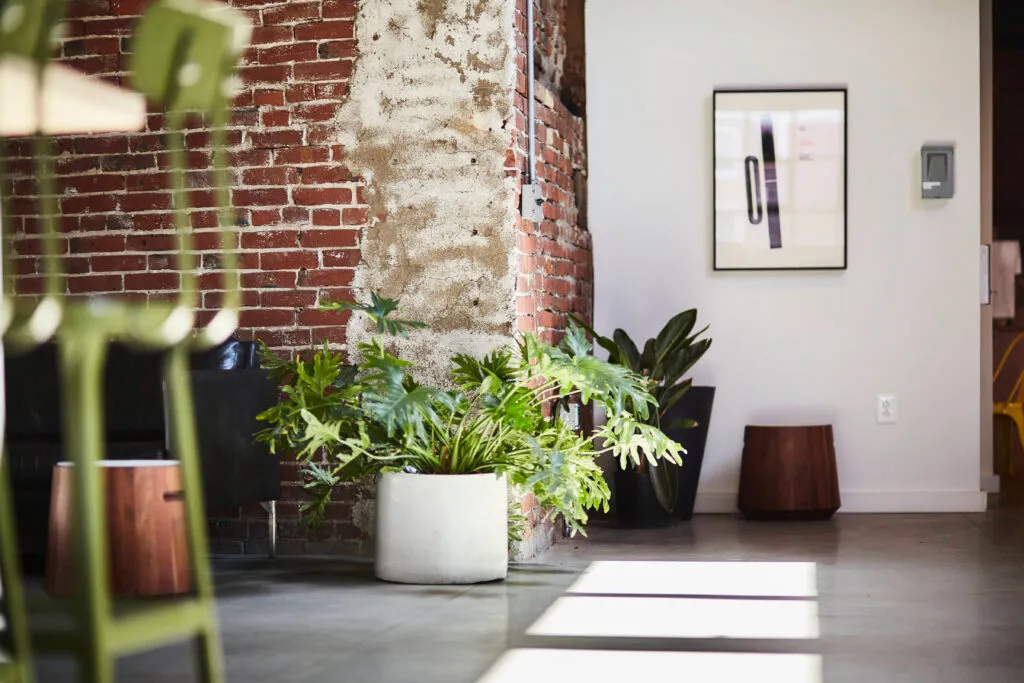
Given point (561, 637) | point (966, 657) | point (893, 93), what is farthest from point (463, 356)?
point (893, 93)

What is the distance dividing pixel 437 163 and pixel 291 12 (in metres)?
0.73

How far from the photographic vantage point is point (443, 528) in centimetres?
362

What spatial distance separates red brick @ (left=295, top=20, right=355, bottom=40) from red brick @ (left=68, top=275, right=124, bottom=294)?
3.50 ft

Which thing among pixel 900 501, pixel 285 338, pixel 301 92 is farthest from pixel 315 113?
pixel 900 501

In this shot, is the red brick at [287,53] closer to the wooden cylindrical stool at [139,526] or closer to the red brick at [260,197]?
the red brick at [260,197]

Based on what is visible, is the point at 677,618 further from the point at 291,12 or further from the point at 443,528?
the point at 291,12

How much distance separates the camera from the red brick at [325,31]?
13.7 feet

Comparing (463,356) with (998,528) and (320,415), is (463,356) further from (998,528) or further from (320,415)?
(998,528)

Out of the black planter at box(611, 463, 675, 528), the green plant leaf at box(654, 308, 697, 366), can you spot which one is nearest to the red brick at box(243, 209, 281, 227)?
the green plant leaf at box(654, 308, 697, 366)

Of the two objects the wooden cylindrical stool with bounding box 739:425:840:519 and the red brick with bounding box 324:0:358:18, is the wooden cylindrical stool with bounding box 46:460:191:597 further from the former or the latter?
the wooden cylindrical stool with bounding box 739:425:840:519

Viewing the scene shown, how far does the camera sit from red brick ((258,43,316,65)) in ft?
13.8

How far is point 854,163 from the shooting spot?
17.5ft

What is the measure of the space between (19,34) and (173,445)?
110 inches

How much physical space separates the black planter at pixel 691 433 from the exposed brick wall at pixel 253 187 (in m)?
1.49
